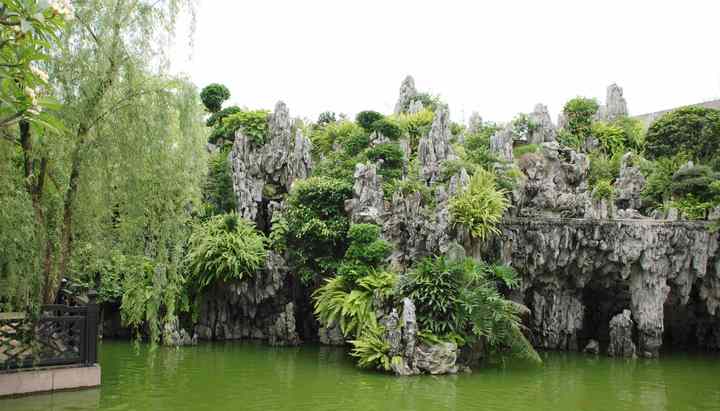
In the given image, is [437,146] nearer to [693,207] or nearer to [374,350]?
[693,207]

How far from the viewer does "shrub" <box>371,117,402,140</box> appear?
21750mm

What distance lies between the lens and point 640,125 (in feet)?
87.2

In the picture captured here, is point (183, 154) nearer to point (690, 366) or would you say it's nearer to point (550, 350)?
point (550, 350)

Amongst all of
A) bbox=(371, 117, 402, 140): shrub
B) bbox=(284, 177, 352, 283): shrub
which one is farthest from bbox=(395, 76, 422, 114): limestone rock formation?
bbox=(284, 177, 352, 283): shrub

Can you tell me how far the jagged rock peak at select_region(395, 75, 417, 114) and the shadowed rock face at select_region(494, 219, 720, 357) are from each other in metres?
16.1

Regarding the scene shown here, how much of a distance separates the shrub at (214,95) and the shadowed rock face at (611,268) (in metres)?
15.6

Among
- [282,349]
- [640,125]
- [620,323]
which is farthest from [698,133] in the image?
[282,349]

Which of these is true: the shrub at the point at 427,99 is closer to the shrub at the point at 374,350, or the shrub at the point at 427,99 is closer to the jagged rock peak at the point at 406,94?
the jagged rock peak at the point at 406,94

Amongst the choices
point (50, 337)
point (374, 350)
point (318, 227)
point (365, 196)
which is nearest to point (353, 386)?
point (374, 350)

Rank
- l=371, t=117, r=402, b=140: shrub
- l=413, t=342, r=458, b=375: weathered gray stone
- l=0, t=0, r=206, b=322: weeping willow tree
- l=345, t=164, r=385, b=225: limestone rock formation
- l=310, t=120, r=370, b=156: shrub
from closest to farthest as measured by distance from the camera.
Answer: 1. l=0, t=0, r=206, b=322: weeping willow tree
2. l=413, t=342, r=458, b=375: weathered gray stone
3. l=345, t=164, r=385, b=225: limestone rock formation
4. l=371, t=117, r=402, b=140: shrub
5. l=310, t=120, r=370, b=156: shrub

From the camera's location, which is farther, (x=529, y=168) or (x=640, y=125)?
(x=640, y=125)

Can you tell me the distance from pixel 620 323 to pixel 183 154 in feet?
36.6

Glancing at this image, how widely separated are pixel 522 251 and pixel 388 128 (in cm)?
852

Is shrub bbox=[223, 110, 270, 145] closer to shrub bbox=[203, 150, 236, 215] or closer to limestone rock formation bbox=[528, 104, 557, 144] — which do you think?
shrub bbox=[203, 150, 236, 215]
